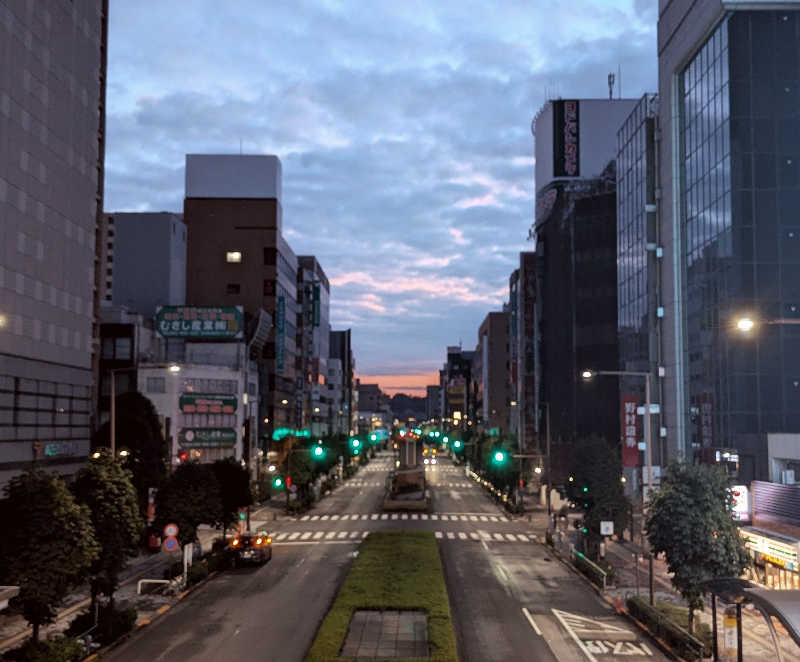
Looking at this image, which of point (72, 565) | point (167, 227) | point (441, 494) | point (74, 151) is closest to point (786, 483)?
point (72, 565)

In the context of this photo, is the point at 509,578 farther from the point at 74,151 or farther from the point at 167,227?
the point at 167,227

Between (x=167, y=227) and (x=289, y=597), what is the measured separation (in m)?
94.2

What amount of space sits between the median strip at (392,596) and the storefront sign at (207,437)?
1469 inches

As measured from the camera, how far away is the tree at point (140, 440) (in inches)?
2340

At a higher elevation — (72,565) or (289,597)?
(72,565)

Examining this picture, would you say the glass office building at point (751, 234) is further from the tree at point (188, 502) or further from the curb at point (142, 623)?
the curb at point (142, 623)

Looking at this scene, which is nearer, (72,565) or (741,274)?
(72,565)

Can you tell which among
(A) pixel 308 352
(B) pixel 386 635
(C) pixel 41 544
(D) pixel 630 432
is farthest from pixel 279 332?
(C) pixel 41 544

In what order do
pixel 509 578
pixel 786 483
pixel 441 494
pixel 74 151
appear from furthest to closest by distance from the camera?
pixel 441 494
pixel 74 151
pixel 509 578
pixel 786 483

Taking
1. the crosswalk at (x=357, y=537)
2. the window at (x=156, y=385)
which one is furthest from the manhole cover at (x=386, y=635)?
the window at (x=156, y=385)

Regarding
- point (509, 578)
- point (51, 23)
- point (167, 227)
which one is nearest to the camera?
point (509, 578)

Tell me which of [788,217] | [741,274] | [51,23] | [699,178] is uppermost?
[51,23]

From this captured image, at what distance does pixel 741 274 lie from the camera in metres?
53.3

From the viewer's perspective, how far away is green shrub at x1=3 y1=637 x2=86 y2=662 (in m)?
25.7
